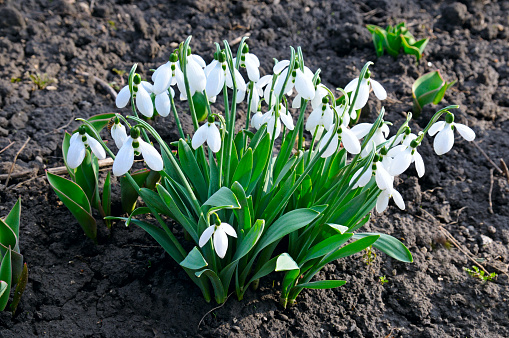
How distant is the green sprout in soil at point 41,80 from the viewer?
3.06 m

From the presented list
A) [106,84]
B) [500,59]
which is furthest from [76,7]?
[500,59]

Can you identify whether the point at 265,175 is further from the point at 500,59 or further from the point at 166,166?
the point at 500,59

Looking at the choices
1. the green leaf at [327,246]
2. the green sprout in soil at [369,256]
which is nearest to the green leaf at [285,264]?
the green leaf at [327,246]

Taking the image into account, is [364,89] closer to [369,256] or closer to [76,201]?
[369,256]

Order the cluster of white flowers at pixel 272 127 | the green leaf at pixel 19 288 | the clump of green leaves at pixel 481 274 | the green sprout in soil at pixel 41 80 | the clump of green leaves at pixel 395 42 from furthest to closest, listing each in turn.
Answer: the clump of green leaves at pixel 395 42
the green sprout in soil at pixel 41 80
the clump of green leaves at pixel 481 274
the green leaf at pixel 19 288
the cluster of white flowers at pixel 272 127

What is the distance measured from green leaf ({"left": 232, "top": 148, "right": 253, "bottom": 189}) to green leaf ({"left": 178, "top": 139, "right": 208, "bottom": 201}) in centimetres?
17

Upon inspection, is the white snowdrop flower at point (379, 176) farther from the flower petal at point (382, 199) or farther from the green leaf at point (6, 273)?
the green leaf at point (6, 273)

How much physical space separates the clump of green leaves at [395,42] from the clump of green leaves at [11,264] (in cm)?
266

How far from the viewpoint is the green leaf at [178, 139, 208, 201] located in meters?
1.92

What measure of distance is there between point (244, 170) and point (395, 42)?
7.17ft

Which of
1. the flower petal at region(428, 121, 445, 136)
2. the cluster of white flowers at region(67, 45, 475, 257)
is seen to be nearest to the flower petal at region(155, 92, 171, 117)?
the cluster of white flowers at region(67, 45, 475, 257)

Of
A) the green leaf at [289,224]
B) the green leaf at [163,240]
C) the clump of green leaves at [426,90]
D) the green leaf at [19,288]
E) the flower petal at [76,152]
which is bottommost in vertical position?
the green leaf at [19,288]

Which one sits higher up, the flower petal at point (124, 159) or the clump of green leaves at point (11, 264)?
the flower petal at point (124, 159)

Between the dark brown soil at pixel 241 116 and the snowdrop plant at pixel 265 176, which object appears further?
the dark brown soil at pixel 241 116
